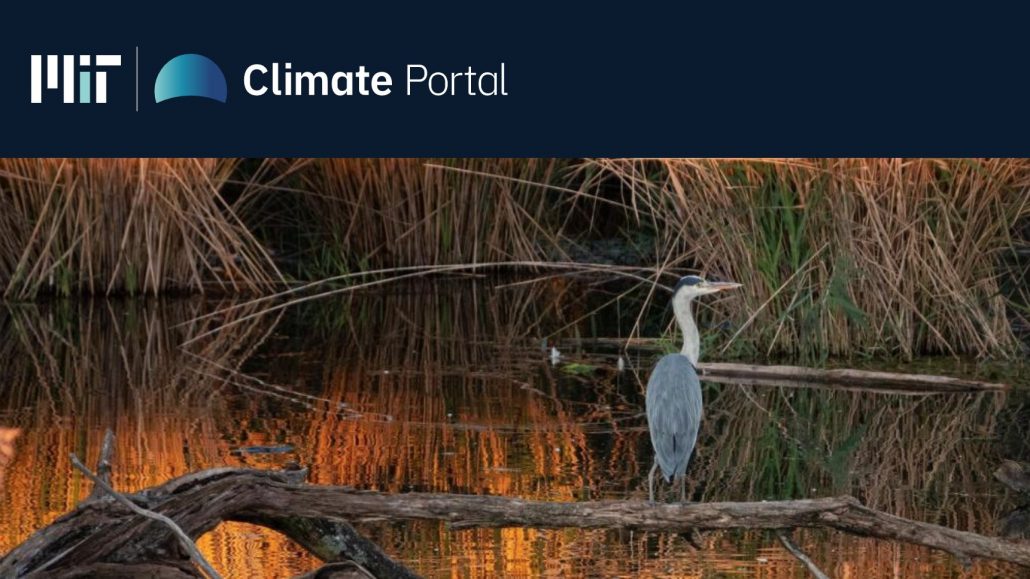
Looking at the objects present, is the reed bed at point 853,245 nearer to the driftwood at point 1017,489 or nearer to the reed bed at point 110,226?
the driftwood at point 1017,489

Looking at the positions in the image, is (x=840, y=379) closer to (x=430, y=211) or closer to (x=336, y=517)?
(x=336, y=517)

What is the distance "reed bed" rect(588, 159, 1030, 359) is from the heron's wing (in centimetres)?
339

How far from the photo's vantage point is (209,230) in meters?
12.5

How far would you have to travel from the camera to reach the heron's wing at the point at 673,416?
5625mm

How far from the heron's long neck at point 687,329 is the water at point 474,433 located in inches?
25.4

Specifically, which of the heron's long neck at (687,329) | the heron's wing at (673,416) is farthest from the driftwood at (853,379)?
the heron's wing at (673,416)

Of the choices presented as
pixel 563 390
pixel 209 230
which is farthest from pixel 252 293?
pixel 563 390

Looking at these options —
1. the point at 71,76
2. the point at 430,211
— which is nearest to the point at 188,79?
the point at 71,76

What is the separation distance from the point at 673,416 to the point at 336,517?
120 cm

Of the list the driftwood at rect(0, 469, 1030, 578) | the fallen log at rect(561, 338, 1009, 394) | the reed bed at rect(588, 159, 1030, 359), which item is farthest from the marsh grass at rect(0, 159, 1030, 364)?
the driftwood at rect(0, 469, 1030, 578)

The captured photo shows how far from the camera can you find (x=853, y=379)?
895 cm

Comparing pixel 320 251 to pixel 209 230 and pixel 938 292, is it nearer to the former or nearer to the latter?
pixel 209 230

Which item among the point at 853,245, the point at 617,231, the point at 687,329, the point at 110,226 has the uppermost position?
the point at 617,231

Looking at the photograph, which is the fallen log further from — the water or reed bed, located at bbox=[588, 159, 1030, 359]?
reed bed, located at bbox=[588, 159, 1030, 359]
